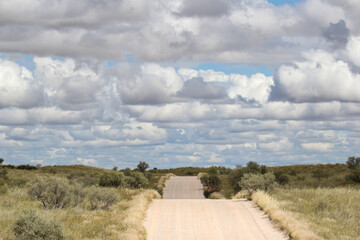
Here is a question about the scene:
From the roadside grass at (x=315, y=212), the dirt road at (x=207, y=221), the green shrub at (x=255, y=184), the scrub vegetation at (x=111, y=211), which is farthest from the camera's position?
the green shrub at (x=255, y=184)

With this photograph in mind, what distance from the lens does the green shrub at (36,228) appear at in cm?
1484

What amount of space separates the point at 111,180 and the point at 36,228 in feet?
91.1

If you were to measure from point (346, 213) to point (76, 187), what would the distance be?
14041 mm

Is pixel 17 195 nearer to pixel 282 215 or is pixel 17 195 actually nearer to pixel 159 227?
pixel 159 227

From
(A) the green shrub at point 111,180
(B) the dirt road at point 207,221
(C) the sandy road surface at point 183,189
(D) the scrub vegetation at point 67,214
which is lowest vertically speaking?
(C) the sandy road surface at point 183,189

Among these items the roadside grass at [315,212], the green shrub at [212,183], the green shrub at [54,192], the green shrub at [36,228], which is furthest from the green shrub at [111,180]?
the green shrub at [36,228]

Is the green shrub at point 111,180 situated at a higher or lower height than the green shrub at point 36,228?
higher

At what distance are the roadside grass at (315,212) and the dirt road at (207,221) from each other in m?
0.65

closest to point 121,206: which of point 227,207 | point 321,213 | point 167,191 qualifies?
point 227,207

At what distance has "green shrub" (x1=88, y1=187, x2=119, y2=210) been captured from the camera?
25109 mm

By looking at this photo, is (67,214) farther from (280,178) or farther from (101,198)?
(280,178)

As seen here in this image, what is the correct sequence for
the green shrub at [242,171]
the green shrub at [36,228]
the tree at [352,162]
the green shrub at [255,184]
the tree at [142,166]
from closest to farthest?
the green shrub at [36,228]
the green shrub at [255,184]
the green shrub at [242,171]
the tree at [352,162]
the tree at [142,166]

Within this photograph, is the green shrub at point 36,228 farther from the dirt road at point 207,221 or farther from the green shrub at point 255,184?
the green shrub at point 255,184

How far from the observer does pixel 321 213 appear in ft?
75.8
